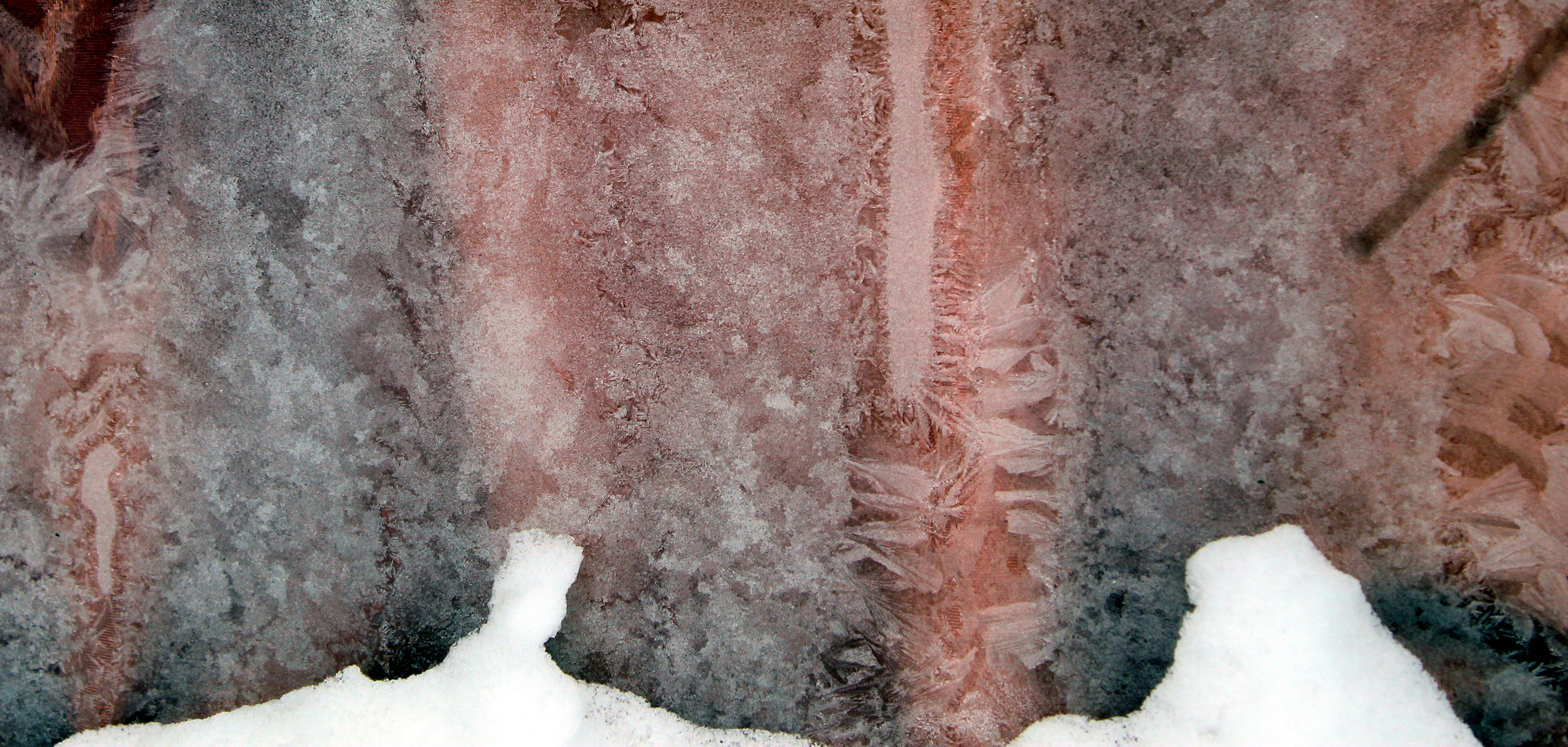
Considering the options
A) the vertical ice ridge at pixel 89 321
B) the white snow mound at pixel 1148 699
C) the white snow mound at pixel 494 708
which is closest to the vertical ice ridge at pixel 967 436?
the white snow mound at pixel 1148 699

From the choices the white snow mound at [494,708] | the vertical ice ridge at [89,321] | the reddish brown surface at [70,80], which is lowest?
the white snow mound at [494,708]

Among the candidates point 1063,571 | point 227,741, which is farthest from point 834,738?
point 227,741

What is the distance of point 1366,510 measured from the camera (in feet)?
5.07

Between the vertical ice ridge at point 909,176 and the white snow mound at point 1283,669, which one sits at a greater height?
the vertical ice ridge at point 909,176

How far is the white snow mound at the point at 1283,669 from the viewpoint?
→ 151 cm

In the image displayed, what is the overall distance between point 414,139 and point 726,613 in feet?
4.16

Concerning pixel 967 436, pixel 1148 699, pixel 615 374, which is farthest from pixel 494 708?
pixel 1148 699

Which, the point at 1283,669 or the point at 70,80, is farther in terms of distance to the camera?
the point at 70,80

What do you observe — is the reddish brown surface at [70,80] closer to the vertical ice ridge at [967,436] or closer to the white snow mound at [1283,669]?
the vertical ice ridge at [967,436]

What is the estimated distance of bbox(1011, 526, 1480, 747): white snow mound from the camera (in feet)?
4.95

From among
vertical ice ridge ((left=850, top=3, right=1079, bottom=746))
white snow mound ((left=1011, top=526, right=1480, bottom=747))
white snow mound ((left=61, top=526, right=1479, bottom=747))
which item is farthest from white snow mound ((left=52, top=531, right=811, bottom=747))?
white snow mound ((left=1011, top=526, right=1480, bottom=747))

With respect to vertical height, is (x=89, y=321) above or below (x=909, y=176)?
below

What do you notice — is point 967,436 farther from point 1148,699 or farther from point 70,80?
point 70,80

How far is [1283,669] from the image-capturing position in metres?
1.52
